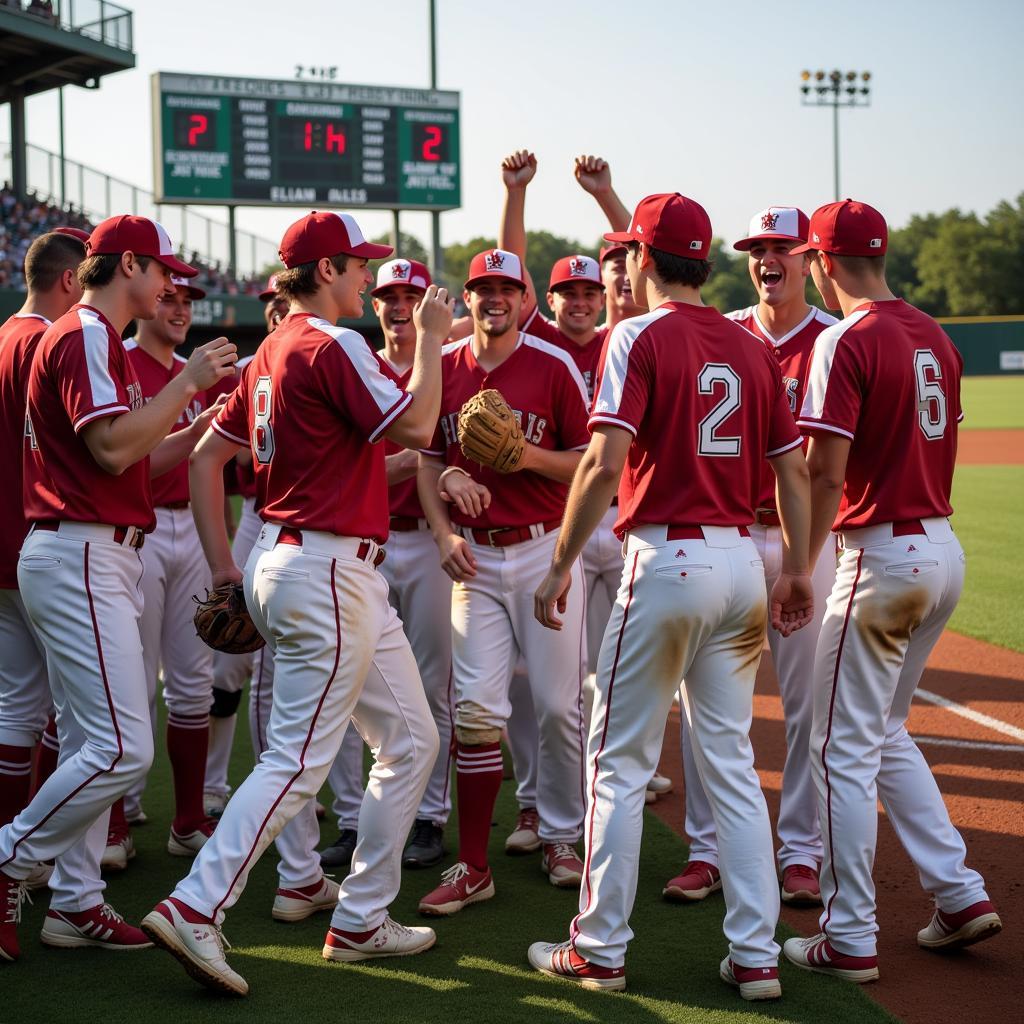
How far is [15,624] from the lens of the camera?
157 inches

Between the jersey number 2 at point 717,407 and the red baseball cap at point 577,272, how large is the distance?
2.01 metres

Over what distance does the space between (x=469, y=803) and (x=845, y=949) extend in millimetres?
1385

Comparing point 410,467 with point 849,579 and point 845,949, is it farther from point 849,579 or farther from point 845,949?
point 845,949

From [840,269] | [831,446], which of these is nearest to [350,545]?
[831,446]

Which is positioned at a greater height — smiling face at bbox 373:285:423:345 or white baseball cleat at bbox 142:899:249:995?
smiling face at bbox 373:285:423:345

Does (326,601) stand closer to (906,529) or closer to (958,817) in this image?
(906,529)

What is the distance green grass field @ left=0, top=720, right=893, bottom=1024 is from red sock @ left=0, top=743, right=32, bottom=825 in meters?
0.41

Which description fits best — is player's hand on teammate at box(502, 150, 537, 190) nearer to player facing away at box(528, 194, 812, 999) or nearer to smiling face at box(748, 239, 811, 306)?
smiling face at box(748, 239, 811, 306)

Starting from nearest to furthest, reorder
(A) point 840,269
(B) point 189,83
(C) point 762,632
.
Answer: (C) point 762,632
(A) point 840,269
(B) point 189,83

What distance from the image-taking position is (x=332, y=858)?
4.64m

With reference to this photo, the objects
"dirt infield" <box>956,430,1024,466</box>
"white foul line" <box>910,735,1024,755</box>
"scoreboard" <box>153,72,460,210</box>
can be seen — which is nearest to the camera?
"white foul line" <box>910,735,1024,755</box>

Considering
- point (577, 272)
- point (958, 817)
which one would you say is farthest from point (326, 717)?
point (958, 817)

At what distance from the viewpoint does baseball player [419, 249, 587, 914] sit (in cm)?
430

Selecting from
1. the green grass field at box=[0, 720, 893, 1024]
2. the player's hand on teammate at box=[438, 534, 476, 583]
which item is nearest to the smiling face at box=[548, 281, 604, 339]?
the player's hand on teammate at box=[438, 534, 476, 583]
